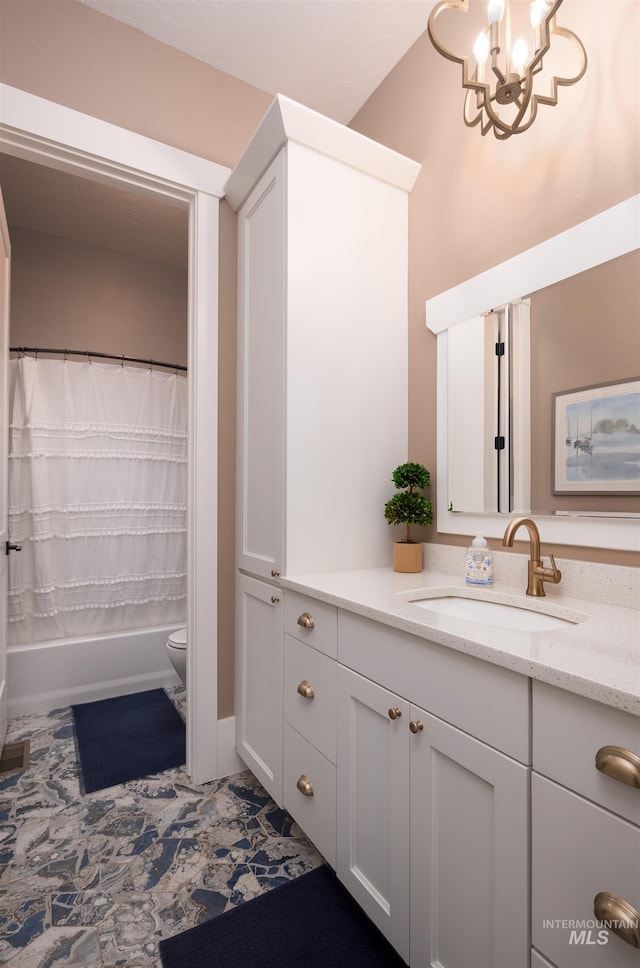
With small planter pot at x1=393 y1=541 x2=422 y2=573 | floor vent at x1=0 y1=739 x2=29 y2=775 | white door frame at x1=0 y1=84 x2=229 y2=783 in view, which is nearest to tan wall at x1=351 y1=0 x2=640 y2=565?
small planter pot at x1=393 y1=541 x2=422 y2=573

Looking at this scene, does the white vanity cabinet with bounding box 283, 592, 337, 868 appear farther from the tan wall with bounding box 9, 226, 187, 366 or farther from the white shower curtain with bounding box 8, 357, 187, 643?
the tan wall with bounding box 9, 226, 187, 366

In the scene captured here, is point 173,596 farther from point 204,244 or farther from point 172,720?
point 204,244

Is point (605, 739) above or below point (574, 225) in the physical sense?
below

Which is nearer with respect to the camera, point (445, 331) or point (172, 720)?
point (445, 331)

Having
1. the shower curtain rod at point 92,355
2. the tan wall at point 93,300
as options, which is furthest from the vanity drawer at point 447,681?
the tan wall at point 93,300

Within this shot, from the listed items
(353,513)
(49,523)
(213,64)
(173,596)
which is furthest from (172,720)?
(213,64)

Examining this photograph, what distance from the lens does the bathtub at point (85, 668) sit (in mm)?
2461

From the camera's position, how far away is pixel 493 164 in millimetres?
1502

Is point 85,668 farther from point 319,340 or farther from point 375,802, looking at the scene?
point 319,340

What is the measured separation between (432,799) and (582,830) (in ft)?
1.08

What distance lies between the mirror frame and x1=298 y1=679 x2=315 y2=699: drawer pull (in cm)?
69

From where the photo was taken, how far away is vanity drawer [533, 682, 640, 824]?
621 mm

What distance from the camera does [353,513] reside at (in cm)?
168

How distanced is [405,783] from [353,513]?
0.86 metres
